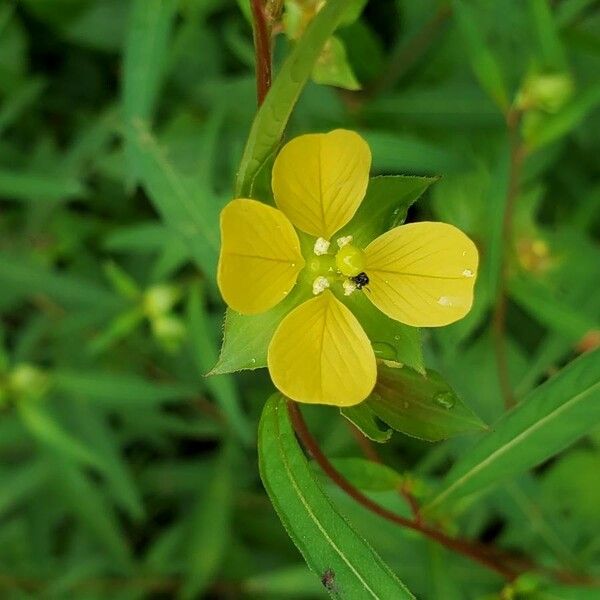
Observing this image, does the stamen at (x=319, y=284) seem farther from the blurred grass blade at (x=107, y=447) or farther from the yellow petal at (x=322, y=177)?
the blurred grass blade at (x=107, y=447)

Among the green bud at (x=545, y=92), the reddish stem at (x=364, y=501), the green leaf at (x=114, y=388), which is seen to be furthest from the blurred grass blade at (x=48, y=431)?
the green bud at (x=545, y=92)

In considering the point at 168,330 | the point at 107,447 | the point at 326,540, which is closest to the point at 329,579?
the point at 326,540

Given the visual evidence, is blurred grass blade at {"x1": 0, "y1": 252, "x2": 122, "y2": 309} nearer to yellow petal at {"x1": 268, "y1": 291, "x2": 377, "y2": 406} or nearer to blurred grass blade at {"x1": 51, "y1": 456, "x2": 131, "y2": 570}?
blurred grass blade at {"x1": 51, "y1": 456, "x2": 131, "y2": 570}

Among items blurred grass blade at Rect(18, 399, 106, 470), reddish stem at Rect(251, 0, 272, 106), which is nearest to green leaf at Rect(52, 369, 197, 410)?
blurred grass blade at Rect(18, 399, 106, 470)

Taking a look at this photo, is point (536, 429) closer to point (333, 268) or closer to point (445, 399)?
point (445, 399)

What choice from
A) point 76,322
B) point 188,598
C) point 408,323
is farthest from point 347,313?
point 188,598

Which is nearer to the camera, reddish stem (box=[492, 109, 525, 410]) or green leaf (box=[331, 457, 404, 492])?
green leaf (box=[331, 457, 404, 492])

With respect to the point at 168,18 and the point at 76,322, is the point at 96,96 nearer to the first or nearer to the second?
the point at 76,322
